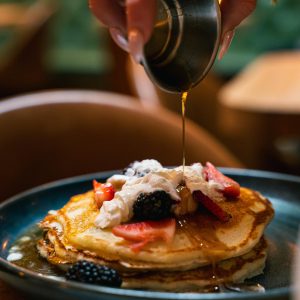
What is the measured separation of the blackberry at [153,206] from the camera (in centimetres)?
104

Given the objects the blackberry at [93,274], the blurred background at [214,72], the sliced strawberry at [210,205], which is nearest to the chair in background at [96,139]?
the blurred background at [214,72]

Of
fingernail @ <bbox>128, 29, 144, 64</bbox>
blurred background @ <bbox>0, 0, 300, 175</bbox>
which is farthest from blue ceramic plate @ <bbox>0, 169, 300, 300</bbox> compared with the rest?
blurred background @ <bbox>0, 0, 300, 175</bbox>

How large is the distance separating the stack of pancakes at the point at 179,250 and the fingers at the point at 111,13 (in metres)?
0.36

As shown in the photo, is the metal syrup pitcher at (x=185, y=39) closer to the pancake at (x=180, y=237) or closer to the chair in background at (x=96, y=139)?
the pancake at (x=180, y=237)

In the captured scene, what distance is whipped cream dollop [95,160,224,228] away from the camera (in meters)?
1.06

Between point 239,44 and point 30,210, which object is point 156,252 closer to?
point 30,210

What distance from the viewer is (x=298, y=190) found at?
147 cm

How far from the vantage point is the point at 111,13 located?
1.08 meters

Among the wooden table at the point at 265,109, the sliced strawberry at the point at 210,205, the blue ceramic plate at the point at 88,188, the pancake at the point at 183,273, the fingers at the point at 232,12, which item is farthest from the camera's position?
the wooden table at the point at 265,109

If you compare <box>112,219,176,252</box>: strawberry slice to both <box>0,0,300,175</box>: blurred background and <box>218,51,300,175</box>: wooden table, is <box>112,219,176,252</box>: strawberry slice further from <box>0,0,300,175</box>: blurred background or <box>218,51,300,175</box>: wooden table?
<box>218,51,300,175</box>: wooden table

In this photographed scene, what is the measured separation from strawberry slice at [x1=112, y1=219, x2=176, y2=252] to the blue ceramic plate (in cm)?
12

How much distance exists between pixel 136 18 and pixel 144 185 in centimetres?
33

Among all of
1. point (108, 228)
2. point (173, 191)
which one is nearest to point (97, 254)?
point (108, 228)

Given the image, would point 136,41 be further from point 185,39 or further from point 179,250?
point 179,250
